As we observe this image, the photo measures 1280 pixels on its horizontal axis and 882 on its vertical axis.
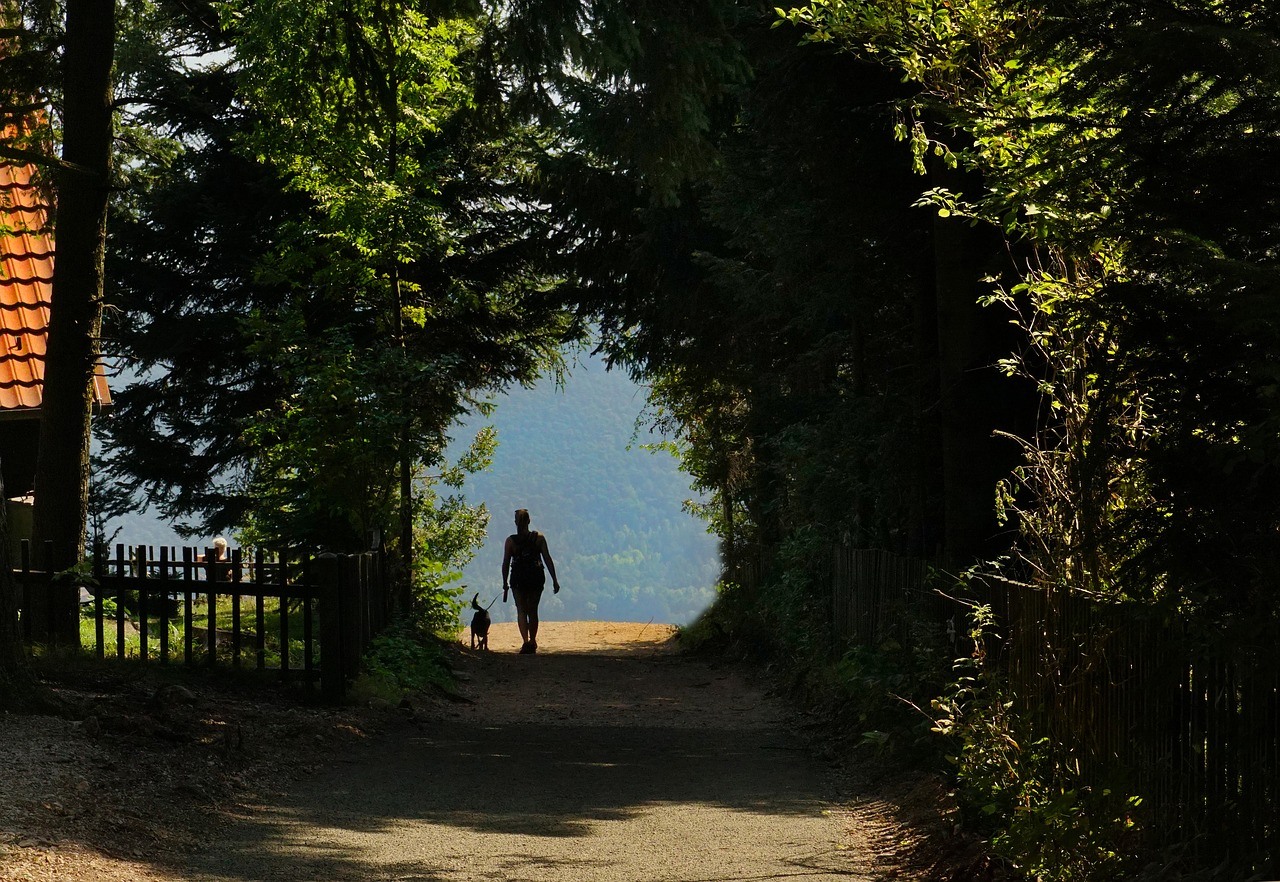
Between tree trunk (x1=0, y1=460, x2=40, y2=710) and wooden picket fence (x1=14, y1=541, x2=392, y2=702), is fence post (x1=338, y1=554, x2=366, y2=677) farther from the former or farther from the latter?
tree trunk (x1=0, y1=460, x2=40, y2=710)

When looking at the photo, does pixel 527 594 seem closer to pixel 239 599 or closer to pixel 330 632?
pixel 239 599

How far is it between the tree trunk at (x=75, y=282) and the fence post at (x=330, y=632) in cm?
315

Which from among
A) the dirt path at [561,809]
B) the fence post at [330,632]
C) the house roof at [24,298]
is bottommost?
the dirt path at [561,809]

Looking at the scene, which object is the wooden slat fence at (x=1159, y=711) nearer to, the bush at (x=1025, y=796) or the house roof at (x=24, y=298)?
the bush at (x=1025, y=796)

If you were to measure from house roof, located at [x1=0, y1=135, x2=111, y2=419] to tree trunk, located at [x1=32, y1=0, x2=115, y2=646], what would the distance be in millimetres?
888

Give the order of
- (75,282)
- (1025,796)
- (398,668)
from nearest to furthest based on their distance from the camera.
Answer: (1025,796) → (75,282) → (398,668)

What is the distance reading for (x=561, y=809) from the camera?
8.02m

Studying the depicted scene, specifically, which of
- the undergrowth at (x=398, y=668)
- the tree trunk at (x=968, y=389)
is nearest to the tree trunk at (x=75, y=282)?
the undergrowth at (x=398, y=668)

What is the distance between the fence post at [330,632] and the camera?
11.1 meters

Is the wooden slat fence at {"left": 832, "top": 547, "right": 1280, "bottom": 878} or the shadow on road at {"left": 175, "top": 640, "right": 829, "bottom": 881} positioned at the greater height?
the wooden slat fence at {"left": 832, "top": 547, "right": 1280, "bottom": 878}

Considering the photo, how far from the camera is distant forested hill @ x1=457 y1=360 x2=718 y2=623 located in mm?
117438

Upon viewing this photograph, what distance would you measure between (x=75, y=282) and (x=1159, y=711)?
1088 centimetres

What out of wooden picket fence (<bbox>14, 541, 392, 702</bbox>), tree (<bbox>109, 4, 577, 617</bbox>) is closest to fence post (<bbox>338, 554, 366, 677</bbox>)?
wooden picket fence (<bbox>14, 541, 392, 702</bbox>)

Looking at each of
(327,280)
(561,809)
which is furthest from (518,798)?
(327,280)
